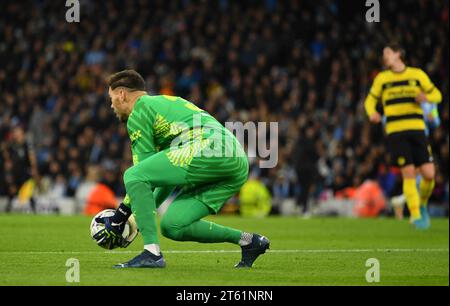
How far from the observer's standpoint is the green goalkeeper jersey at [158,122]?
7.71 metres

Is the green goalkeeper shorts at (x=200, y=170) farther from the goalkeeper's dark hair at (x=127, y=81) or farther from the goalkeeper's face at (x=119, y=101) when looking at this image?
the goalkeeper's dark hair at (x=127, y=81)

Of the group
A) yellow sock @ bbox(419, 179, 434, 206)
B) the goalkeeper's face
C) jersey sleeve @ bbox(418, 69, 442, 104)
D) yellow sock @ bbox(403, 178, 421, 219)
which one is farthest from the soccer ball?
yellow sock @ bbox(419, 179, 434, 206)

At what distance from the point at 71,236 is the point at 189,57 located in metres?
14.8

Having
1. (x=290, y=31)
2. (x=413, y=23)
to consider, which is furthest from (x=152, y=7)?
(x=413, y=23)

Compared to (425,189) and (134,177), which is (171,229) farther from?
(425,189)

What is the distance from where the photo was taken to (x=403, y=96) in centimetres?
1298

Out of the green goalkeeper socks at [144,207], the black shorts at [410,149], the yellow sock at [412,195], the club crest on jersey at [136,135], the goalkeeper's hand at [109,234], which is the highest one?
the black shorts at [410,149]

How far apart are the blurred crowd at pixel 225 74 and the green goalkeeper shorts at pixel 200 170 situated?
13282mm

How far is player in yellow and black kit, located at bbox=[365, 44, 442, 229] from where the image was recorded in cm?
1291

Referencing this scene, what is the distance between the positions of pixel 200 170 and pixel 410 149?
19.4 ft

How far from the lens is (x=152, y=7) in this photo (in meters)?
28.6

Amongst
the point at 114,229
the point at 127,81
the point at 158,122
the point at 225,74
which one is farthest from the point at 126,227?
the point at 225,74

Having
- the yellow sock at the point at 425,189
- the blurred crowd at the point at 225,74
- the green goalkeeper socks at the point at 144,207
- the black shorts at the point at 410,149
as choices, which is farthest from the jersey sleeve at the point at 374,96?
the blurred crowd at the point at 225,74

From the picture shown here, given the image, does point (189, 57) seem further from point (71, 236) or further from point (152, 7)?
point (71, 236)
